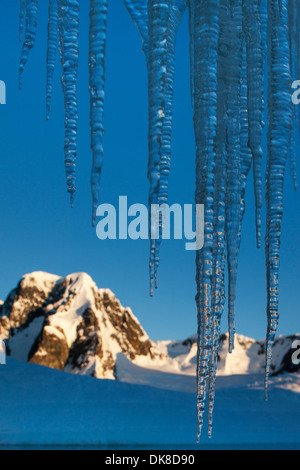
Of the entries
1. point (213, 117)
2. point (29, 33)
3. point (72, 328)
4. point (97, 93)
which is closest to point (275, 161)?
point (213, 117)

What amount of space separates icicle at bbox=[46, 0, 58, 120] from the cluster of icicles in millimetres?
135

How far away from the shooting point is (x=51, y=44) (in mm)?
3230

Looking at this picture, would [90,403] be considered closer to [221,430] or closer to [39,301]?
[221,430]

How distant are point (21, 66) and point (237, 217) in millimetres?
1621

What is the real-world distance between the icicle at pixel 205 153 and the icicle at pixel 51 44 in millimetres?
1085

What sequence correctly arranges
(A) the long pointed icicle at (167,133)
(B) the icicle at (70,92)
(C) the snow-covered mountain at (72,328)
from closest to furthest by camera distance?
(A) the long pointed icicle at (167,133) → (B) the icicle at (70,92) → (C) the snow-covered mountain at (72,328)

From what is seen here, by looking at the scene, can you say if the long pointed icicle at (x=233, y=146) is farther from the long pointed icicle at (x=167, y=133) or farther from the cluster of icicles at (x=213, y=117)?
the long pointed icicle at (x=167, y=133)

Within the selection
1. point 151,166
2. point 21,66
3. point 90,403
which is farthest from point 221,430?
point 21,66

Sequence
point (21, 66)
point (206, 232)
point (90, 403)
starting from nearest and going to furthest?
point (206, 232) < point (21, 66) < point (90, 403)

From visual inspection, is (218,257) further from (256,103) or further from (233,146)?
(256,103)

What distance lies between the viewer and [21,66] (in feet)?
9.93

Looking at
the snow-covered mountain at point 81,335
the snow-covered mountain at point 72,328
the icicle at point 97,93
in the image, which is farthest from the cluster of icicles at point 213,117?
the snow-covered mountain at point 72,328

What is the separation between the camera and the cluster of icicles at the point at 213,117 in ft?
7.97
